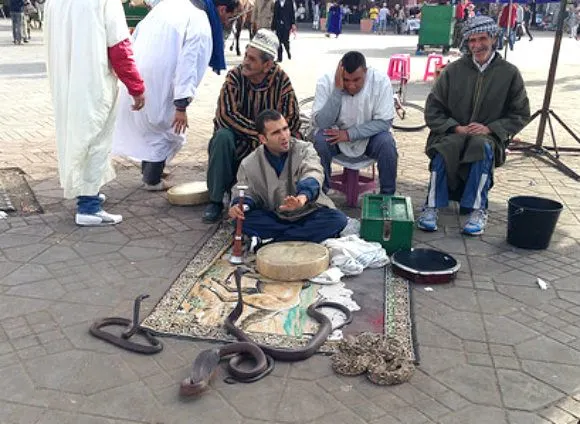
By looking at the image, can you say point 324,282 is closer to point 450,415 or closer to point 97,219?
point 450,415

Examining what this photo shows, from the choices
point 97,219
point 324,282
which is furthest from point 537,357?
point 97,219

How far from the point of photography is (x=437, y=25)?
16.6 m

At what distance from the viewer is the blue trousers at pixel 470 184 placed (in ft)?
14.3

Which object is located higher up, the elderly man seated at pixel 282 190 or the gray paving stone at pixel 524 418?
the elderly man seated at pixel 282 190

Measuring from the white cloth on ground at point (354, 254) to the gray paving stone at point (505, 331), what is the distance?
786mm

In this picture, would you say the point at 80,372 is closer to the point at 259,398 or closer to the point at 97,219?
the point at 259,398

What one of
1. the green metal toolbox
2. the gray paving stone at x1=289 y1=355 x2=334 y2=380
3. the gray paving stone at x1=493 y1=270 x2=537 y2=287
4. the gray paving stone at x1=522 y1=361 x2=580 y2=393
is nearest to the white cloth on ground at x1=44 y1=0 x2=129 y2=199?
→ the green metal toolbox

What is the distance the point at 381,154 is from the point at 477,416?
2466 mm

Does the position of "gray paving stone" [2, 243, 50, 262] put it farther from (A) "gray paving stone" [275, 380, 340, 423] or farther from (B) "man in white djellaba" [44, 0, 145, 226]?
(A) "gray paving stone" [275, 380, 340, 423]

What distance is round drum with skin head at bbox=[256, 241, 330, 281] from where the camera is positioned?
137 inches

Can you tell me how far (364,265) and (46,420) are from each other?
2011 mm

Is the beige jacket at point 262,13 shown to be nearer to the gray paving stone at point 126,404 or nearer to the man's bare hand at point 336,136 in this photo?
the man's bare hand at point 336,136

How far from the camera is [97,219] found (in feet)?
14.3

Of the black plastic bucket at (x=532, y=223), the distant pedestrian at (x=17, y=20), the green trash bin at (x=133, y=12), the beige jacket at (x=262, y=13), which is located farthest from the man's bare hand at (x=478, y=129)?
the distant pedestrian at (x=17, y=20)
